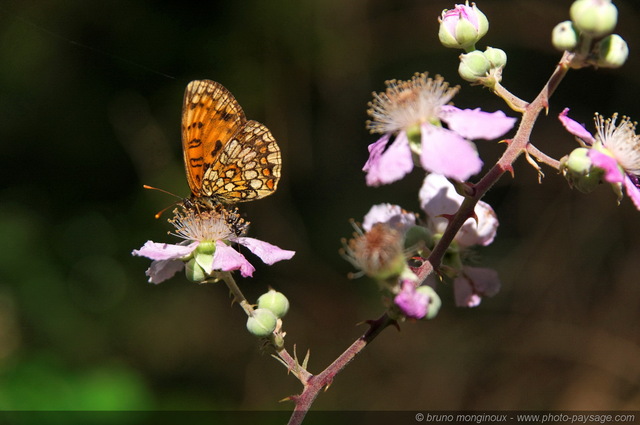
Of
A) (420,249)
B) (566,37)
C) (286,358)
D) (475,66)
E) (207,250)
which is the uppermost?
(566,37)

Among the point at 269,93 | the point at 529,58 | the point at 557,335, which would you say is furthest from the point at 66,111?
the point at 557,335

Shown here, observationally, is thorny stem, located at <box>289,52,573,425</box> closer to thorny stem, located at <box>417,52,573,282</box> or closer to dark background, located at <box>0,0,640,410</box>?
thorny stem, located at <box>417,52,573,282</box>

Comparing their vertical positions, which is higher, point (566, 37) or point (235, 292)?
point (566, 37)

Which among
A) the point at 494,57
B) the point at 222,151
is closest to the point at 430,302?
the point at 494,57

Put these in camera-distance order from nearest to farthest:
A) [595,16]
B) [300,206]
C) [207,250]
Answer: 1. [595,16]
2. [207,250]
3. [300,206]

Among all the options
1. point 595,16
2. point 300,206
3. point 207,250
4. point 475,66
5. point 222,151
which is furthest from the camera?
point 300,206

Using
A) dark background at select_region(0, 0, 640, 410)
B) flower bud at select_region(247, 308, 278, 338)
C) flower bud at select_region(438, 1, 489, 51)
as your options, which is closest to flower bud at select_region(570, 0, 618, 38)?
flower bud at select_region(438, 1, 489, 51)

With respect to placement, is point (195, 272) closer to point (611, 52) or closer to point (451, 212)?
point (451, 212)

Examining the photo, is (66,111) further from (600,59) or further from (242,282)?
(600,59)
